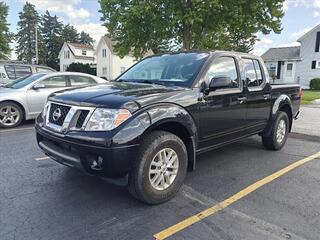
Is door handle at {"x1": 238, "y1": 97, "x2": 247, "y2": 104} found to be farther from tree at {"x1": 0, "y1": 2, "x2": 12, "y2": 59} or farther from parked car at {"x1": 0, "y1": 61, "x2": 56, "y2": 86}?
tree at {"x1": 0, "y1": 2, "x2": 12, "y2": 59}

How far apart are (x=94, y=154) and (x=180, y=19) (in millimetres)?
15556

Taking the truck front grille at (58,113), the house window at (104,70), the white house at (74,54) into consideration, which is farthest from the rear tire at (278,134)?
the white house at (74,54)

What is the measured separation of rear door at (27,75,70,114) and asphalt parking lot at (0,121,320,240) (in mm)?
3149

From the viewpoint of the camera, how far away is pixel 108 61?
1857 inches

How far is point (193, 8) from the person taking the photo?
17609 millimetres

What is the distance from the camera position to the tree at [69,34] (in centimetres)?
8064

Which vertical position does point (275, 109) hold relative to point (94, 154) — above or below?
above

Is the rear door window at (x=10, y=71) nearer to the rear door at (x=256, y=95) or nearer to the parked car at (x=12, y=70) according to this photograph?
the parked car at (x=12, y=70)

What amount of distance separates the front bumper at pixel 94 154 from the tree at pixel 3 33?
31.9m

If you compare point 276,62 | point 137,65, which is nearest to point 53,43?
point 276,62

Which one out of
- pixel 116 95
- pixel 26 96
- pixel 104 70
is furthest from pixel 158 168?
pixel 104 70

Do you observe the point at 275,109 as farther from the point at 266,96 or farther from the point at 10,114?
the point at 10,114

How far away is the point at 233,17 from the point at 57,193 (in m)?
16.6

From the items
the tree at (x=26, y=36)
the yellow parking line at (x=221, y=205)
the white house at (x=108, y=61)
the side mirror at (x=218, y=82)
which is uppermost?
the tree at (x=26, y=36)
